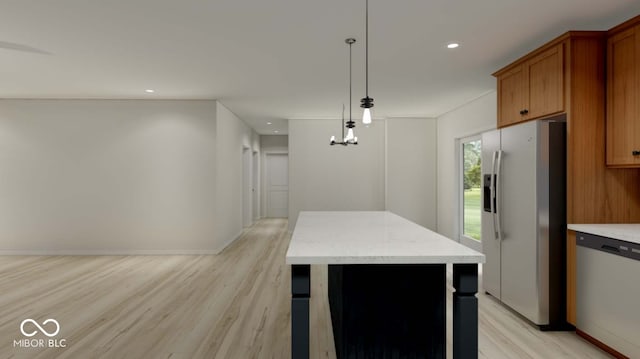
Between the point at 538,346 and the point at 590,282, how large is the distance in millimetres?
598

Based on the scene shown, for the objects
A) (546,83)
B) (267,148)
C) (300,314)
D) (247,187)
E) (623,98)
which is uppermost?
(267,148)

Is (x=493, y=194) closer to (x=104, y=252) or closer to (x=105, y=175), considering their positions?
(x=105, y=175)

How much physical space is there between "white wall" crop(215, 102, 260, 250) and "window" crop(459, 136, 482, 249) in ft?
13.6

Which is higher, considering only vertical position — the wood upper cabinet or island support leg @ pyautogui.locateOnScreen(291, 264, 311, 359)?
the wood upper cabinet

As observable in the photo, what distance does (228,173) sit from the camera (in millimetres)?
6156

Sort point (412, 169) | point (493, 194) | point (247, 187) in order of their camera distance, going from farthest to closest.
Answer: point (247, 187) → point (412, 169) → point (493, 194)

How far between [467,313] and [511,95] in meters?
2.70

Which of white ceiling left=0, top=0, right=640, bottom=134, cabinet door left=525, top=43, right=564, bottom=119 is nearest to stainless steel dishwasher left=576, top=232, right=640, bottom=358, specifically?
cabinet door left=525, top=43, right=564, bottom=119

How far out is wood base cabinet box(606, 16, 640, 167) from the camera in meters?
2.47

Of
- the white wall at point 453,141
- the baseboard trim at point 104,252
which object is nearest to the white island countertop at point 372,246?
the white wall at point 453,141

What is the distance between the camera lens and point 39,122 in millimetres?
5285

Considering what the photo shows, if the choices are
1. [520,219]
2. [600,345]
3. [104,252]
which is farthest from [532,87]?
[104,252]

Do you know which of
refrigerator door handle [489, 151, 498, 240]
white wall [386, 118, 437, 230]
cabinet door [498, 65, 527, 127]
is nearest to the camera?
refrigerator door handle [489, 151, 498, 240]

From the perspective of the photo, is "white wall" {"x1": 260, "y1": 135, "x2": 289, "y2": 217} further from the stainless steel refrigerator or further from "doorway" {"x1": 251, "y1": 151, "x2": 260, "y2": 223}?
the stainless steel refrigerator
